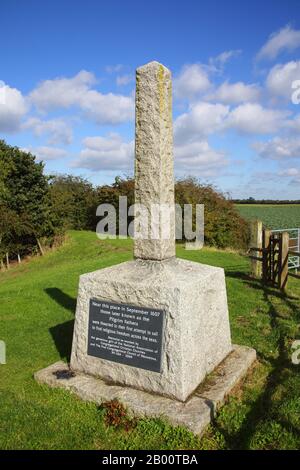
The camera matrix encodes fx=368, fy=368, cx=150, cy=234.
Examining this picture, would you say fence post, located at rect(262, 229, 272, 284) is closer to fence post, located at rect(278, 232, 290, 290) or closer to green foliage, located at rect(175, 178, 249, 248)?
fence post, located at rect(278, 232, 290, 290)

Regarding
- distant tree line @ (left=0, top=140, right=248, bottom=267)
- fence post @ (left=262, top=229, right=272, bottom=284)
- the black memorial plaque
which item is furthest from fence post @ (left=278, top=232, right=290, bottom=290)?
distant tree line @ (left=0, top=140, right=248, bottom=267)

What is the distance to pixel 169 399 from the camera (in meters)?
4.24

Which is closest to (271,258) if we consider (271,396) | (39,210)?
(271,396)

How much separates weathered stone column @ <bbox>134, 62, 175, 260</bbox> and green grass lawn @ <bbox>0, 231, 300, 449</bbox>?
2.05 metres

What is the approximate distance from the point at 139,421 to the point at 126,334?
3.35ft

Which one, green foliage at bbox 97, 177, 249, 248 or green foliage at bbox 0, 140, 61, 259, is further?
green foliage at bbox 97, 177, 249, 248

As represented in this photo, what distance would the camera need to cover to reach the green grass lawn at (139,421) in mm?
3729

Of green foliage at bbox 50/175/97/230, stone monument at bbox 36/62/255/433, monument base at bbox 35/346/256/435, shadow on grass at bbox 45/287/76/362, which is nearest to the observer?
monument base at bbox 35/346/256/435

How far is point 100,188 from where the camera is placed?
33875 mm

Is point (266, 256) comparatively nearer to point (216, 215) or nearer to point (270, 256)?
point (270, 256)

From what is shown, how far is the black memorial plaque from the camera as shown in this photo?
4391mm

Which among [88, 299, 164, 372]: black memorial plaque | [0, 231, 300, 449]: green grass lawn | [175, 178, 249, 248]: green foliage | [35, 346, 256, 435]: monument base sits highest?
[175, 178, 249, 248]: green foliage
